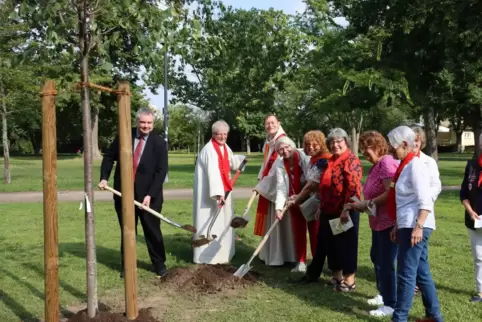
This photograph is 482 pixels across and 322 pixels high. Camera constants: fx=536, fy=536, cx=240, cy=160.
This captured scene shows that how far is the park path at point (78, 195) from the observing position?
15727mm

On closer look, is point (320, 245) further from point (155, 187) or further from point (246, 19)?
point (246, 19)

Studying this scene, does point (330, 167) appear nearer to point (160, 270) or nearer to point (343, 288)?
point (343, 288)

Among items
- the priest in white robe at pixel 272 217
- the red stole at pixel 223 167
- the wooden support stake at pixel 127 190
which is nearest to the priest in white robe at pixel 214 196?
the red stole at pixel 223 167

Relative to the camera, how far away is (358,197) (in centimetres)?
582

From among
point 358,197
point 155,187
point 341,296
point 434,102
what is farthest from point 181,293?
point 434,102

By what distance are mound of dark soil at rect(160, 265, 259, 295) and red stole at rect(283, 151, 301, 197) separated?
49.3 inches

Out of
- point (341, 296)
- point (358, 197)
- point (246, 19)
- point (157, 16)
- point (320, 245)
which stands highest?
point (246, 19)

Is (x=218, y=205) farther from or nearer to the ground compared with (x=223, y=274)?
farther from the ground

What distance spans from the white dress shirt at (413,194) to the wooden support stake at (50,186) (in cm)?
283

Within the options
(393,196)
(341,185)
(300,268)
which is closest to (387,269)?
(393,196)

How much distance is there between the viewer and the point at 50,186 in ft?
13.7

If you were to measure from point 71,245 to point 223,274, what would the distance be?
136 inches

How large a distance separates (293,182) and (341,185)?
124cm

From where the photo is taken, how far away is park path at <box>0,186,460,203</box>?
15727 millimetres
